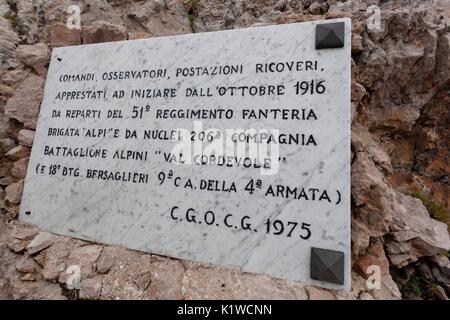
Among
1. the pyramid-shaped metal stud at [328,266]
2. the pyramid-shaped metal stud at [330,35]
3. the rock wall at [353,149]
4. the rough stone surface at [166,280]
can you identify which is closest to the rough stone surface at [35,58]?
the rock wall at [353,149]

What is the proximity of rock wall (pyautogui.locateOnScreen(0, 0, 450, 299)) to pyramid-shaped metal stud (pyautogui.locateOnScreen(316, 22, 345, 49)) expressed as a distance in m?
0.41

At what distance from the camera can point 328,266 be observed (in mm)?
1682

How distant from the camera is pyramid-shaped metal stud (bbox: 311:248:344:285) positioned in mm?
1681

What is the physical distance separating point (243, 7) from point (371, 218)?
10.0 ft

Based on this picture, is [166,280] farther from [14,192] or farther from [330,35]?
[330,35]

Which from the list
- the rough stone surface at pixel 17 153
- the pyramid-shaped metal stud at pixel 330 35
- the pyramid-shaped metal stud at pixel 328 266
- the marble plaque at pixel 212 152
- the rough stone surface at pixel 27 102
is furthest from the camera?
the rough stone surface at pixel 27 102

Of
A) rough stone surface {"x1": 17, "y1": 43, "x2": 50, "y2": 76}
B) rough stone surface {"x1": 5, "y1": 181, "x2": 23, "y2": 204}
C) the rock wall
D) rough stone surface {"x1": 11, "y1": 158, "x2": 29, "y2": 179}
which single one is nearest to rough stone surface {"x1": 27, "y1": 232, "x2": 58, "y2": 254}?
the rock wall

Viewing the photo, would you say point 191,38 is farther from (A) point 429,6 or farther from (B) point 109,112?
(A) point 429,6

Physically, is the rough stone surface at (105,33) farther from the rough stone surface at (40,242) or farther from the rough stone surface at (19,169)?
the rough stone surface at (40,242)

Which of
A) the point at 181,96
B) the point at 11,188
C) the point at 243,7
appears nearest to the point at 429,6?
the point at 243,7

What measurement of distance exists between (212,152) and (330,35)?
136cm

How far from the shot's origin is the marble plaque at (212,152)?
182cm

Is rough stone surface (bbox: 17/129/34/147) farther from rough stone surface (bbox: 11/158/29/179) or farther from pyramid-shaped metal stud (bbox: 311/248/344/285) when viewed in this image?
pyramid-shaped metal stud (bbox: 311/248/344/285)
